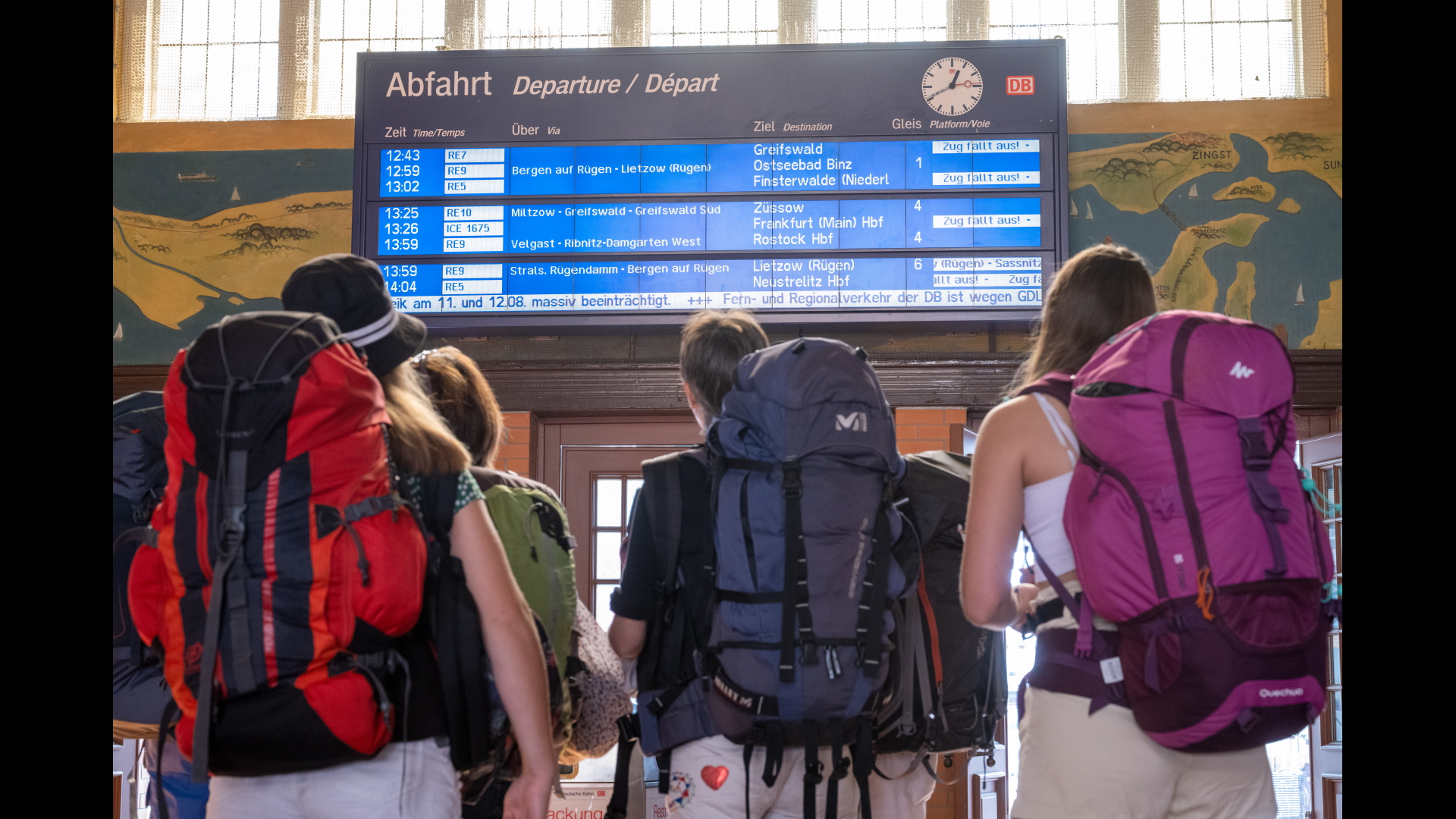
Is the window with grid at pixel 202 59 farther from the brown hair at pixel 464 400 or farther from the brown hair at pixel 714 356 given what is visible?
A: the brown hair at pixel 714 356

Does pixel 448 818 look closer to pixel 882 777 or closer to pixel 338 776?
pixel 338 776

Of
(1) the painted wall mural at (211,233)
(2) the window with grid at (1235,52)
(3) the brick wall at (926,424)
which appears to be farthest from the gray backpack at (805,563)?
(2) the window with grid at (1235,52)

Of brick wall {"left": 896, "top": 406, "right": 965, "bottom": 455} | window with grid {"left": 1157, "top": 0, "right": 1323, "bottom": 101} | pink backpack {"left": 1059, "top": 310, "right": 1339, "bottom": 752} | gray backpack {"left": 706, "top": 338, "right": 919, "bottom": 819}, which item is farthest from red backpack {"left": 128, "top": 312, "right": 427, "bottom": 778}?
window with grid {"left": 1157, "top": 0, "right": 1323, "bottom": 101}

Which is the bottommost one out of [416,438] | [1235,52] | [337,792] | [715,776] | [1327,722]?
[1327,722]

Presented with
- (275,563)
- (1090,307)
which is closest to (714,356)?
(1090,307)

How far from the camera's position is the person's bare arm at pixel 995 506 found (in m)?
1.68

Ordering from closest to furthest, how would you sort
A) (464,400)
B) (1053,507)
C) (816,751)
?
(1053,507) < (816,751) < (464,400)

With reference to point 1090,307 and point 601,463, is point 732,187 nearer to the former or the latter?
point 601,463

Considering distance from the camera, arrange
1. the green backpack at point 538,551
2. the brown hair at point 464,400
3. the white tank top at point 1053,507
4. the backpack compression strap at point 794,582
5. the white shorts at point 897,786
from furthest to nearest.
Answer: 1. the white shorts at point 897,786
2. the brown hair at point 464,400
3. the green backpack at point 538,551
4. the backpack compression strap at point 794,582
5. the white tank top at point 1053,507

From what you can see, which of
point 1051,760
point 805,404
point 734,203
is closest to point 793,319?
point 734,203

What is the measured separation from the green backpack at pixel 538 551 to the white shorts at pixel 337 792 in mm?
552

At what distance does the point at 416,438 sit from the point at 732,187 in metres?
3.34

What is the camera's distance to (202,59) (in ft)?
18.1

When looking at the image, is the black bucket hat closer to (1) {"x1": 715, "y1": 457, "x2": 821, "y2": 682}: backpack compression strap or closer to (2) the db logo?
(1) {"x1": 715, "y1": 457, "x2": 821, "y2": 682}: backpack compression strap
